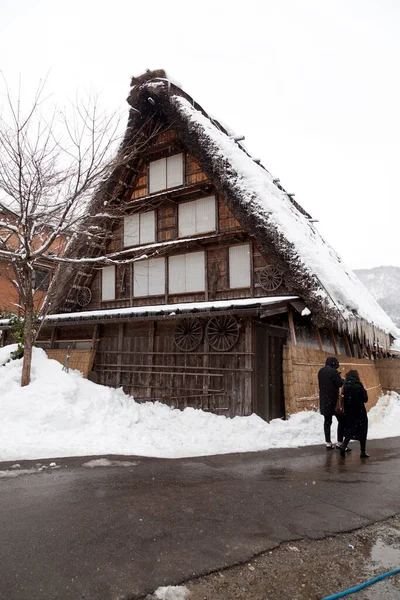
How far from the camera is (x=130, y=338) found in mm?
12445

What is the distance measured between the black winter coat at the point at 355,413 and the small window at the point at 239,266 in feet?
16.2

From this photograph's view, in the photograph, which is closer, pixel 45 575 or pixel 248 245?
pixel 45 575

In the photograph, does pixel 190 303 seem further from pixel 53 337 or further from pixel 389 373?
pixel 389 373

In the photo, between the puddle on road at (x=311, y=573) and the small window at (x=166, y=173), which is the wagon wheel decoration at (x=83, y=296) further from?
the puddle on road at (x=311, y=573)

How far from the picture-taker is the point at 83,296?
14.6 meters

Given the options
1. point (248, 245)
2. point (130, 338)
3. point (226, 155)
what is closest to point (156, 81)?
point (226, 155)

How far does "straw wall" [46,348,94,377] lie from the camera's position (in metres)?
12.7

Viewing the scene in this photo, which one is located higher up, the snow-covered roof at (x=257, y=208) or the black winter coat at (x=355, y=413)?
the snow-covered roof at (x=257, y=208)

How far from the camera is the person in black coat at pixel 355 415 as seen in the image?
7.30 m

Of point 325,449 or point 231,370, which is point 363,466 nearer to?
point 325,449

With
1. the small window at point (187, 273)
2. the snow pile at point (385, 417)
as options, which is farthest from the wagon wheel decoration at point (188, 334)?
the snow pile at point (385, 417)

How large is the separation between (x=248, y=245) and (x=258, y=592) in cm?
986

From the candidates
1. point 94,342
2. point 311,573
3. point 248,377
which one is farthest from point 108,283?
point 311,573

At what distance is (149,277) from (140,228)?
5.95 ft
